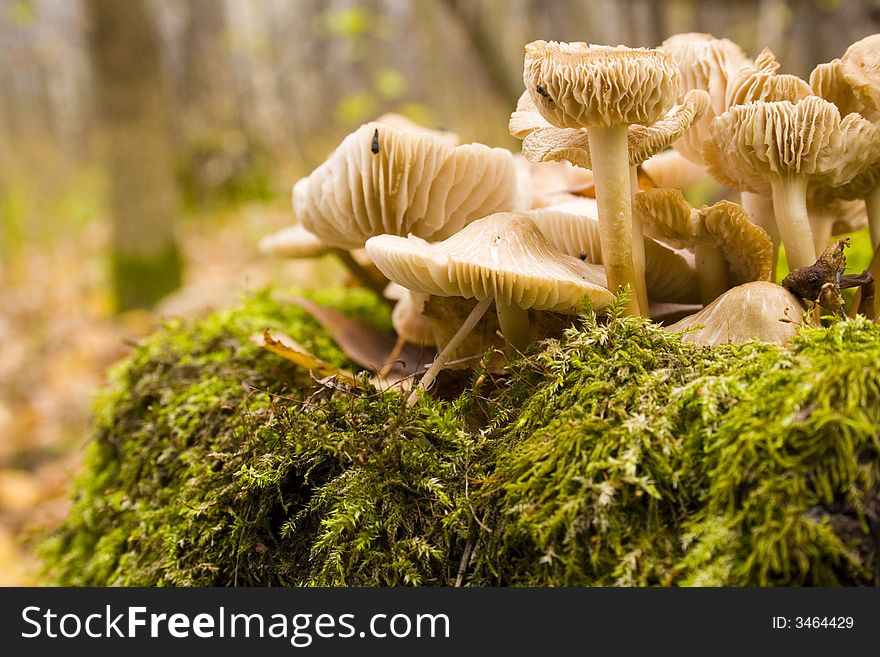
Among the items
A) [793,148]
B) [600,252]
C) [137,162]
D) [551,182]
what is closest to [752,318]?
[793,148]

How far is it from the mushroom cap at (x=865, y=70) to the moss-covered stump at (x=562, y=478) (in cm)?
58

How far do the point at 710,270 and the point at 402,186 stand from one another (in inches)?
32.9

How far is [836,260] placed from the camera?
152 cm

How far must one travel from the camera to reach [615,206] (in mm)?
1587

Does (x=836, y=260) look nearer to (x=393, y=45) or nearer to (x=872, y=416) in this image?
(x=872, y=416)

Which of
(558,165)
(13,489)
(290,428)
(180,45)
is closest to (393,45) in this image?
(180,45)

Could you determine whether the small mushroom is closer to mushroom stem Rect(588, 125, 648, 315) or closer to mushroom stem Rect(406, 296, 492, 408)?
mushroom stem Rect(588, 125, 648, 315)

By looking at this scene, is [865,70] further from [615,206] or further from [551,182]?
[551,182]

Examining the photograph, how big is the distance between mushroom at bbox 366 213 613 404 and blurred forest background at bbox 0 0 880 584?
1341 mm

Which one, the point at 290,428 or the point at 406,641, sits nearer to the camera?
the point at 406,641

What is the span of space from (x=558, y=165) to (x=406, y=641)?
1.66m

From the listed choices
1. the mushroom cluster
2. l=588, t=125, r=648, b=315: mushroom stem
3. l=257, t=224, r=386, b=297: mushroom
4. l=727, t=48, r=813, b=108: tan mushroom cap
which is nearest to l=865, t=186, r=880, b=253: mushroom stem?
the mushroom cluster

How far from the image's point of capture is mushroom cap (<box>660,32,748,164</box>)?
5.71 feet

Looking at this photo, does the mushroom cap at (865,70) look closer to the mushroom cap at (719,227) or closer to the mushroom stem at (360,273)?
the mushroom cap at (719,227)
